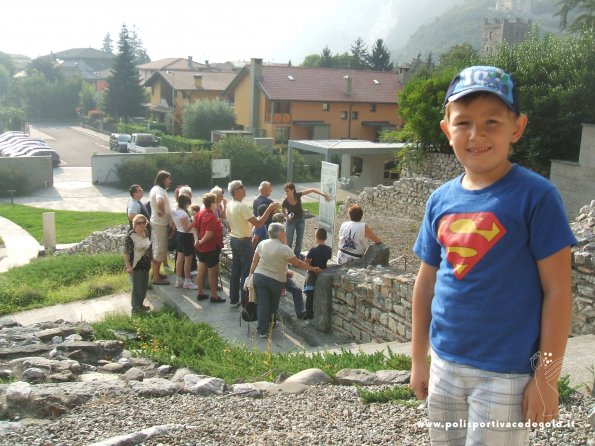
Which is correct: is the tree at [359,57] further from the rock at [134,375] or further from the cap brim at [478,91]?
the cap brim at [478,91]

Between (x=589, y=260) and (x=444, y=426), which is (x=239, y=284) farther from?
(x=444, y=426)

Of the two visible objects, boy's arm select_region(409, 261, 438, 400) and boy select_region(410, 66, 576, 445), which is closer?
boy select_region(410, 66, 576, 445)

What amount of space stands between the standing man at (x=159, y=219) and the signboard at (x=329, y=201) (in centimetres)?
368

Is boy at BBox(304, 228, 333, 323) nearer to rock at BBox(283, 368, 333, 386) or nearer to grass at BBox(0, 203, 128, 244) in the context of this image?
rock at BBox(283, 368, 333, 386)

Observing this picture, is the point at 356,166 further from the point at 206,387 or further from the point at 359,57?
the point at 359,57

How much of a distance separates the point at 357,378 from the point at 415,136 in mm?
19464

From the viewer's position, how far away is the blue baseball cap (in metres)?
2.52

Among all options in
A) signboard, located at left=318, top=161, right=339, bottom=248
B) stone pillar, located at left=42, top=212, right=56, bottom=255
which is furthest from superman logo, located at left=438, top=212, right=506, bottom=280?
stone pillar, located at left=42, top=212, right=56, bottom=255

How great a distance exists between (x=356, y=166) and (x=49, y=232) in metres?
17.1

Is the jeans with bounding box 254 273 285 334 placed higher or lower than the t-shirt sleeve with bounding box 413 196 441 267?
lower

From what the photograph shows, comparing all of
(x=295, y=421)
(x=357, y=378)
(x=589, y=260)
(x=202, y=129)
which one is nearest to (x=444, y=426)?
(x=295, y=421)

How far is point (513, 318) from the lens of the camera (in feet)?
8.06

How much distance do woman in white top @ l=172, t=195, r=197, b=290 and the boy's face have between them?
26.3 ft

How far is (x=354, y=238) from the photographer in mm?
9844
